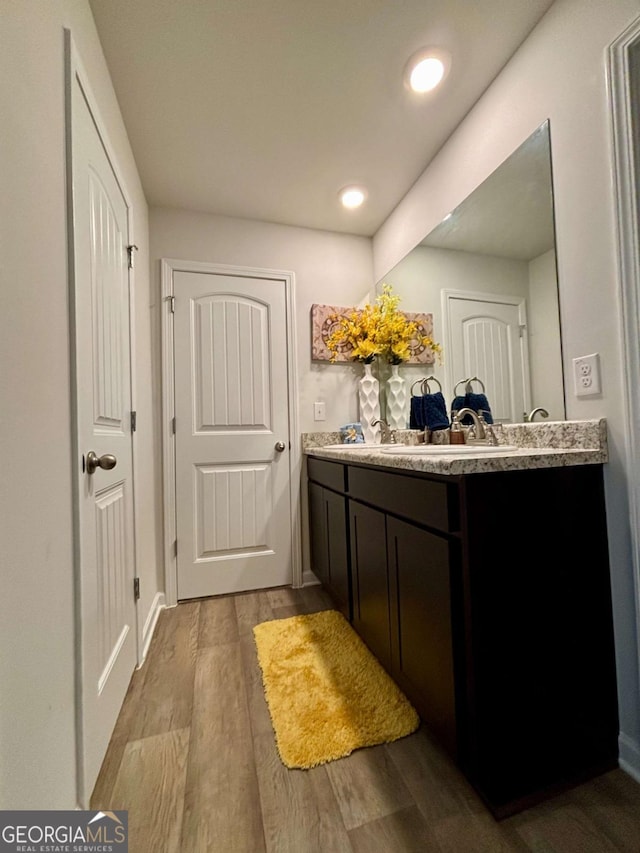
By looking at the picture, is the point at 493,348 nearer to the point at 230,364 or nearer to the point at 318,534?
the point at 318,534

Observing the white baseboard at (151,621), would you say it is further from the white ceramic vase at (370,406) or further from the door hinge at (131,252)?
the door hinge at (131,252)

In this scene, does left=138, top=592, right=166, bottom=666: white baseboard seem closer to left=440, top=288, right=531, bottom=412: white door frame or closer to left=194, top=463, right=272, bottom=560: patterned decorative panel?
left=194, top=463, right=272, bottom=560: patterned decorative panel

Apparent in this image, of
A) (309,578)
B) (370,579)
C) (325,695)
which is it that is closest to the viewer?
(325,695)

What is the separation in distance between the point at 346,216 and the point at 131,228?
4.40 ft

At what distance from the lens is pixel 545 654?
2.98ft

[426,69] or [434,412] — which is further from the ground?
[426,69]

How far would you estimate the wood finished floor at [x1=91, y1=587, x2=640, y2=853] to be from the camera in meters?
0.80

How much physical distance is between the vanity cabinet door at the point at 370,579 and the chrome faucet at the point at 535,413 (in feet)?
2.20

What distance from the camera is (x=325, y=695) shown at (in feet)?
4.08

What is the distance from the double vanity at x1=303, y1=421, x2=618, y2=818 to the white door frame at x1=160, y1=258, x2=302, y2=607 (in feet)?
4.02

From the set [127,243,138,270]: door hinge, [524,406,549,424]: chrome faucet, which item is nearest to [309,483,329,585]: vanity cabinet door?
[524,406,549,424]: chrome faucet

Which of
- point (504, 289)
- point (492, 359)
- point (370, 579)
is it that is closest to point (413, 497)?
point (370, 579)

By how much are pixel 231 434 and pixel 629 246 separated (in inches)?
76.7

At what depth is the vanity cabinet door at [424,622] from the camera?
2.94 feet
